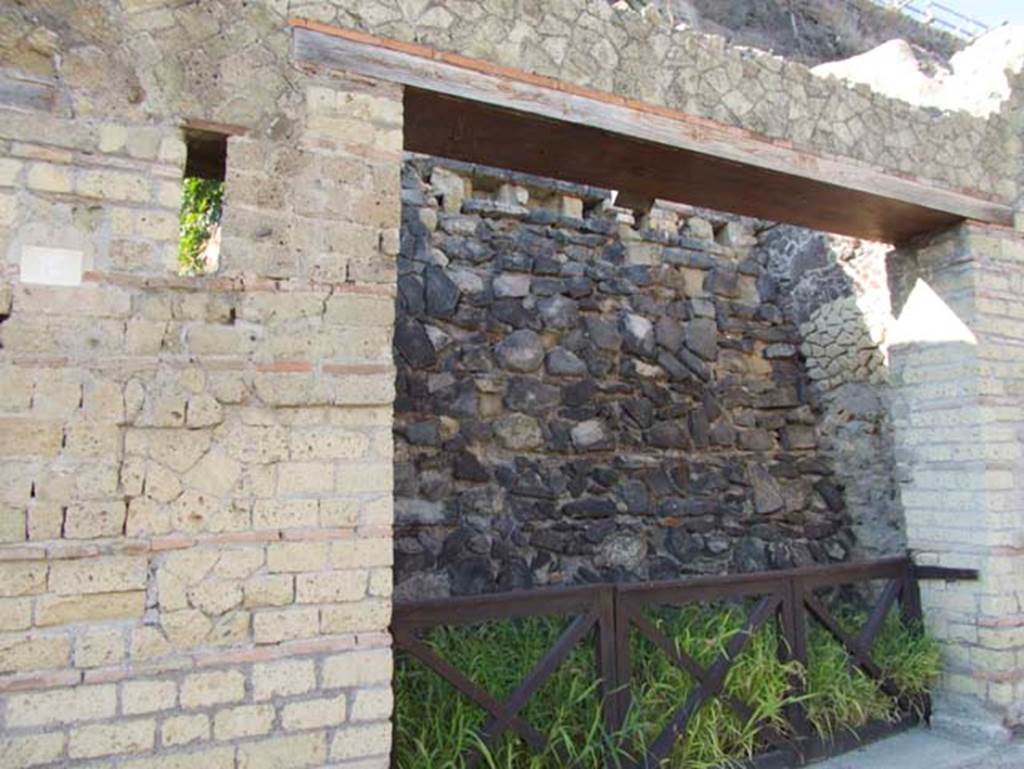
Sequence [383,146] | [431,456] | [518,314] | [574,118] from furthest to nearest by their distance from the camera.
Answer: [518,314], [431,456], [574,118], [383,146]

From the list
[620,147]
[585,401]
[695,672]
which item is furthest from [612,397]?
[620,147]

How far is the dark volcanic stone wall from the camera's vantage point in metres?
5.34

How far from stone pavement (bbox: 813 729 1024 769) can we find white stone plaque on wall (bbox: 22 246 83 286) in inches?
154

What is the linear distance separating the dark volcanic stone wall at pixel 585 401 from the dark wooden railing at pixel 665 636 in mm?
1531

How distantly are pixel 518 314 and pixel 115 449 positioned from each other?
3636 mm

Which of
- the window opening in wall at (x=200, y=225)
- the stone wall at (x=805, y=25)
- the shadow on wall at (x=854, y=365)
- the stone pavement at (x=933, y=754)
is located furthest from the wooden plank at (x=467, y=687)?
the stone wall at (x=805, y=25)

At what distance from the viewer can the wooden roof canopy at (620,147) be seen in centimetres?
307

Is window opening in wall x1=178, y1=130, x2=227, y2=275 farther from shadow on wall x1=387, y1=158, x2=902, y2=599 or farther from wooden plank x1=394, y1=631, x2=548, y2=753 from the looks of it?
wooden plank x1=394, y1=631, x2=548, y2=753

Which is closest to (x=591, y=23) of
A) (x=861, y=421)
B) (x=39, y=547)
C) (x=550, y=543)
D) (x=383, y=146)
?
(x=383, y=146)

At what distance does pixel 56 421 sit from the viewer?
2.42 metres

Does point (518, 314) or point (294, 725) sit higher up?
point (518, 314)

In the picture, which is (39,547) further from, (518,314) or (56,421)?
(518,314)

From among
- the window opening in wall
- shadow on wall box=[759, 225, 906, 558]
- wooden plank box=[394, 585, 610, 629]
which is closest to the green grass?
wooden plank box=[394, 585, 610, 629]

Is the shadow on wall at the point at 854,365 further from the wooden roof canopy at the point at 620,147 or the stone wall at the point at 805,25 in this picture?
the stone wall at the point at 805,25
